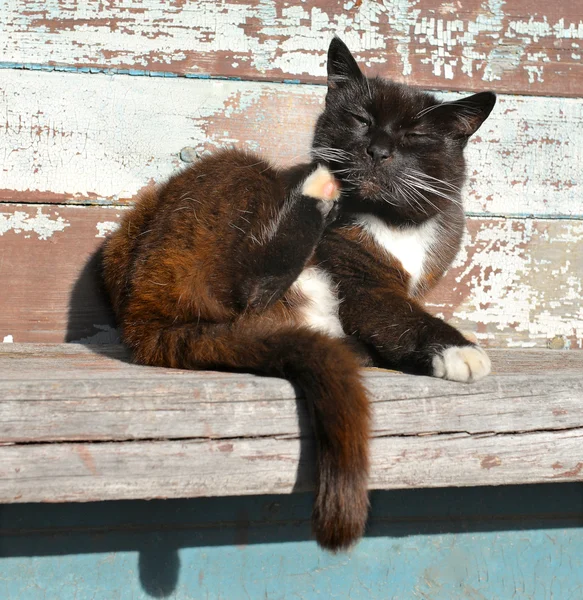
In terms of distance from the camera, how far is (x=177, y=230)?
112 centimetres

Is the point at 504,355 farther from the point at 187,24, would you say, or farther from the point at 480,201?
the point at 187,24

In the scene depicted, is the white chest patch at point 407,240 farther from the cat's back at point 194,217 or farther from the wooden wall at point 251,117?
the wooden wall at point 251,117

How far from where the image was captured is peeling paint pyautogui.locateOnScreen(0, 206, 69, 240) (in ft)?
4.86

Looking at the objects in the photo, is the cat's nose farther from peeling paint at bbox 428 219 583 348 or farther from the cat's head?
peeling paint at bbox 428 219 583 348

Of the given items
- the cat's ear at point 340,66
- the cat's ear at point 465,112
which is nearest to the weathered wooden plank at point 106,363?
the cat's ear at point 465,112

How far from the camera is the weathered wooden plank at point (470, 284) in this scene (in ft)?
4.91

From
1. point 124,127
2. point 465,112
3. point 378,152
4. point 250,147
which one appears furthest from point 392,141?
point 124,127

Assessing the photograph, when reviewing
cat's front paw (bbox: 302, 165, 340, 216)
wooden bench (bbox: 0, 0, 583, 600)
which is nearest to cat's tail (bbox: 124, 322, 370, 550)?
wooden bench (bbox: 0, 0, 583, 600)

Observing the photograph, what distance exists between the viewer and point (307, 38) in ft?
5.05

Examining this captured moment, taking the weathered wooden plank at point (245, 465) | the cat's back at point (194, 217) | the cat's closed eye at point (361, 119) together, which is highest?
the cat's closed eye at point (361, 119)

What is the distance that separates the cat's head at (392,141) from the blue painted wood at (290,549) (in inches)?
22.3

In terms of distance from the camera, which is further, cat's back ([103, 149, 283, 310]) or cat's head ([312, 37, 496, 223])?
cat's head ([312, 37, 496, 223])

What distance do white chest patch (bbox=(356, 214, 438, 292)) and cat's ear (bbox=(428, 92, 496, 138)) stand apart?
0.18 metres

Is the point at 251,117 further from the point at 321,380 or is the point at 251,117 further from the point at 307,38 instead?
the point at 321,380
